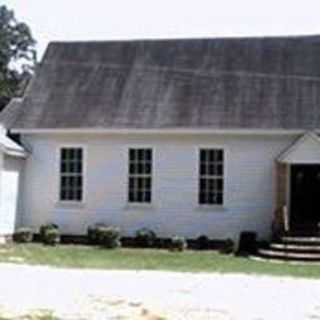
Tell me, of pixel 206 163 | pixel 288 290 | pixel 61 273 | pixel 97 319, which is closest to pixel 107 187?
pixel 206 163

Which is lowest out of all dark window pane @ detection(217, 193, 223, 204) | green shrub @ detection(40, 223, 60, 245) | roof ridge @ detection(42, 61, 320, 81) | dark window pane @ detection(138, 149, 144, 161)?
green shrub @ detection(40, 223, 60, 245)

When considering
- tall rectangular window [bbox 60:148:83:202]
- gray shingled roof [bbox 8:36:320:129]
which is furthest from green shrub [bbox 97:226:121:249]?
gray shingled roof [bbox 8:36:320:129]

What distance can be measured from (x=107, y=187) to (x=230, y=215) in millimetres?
4275

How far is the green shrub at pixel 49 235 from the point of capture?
30406 millimetres

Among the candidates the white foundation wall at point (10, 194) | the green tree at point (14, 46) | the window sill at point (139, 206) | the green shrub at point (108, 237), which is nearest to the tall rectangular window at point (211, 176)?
the window sill at point (139, 206)

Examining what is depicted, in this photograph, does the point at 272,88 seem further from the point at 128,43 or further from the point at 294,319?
the point at 294,319

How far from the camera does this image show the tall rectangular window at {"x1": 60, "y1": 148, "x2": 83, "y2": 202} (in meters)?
31.6

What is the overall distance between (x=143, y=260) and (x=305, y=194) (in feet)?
23.7

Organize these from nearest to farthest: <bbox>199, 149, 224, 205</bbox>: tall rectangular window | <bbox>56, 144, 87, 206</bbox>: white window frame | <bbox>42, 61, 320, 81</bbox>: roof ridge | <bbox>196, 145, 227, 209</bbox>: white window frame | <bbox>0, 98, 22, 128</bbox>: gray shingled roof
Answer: <bbox>196, 145, 227, 209</bbox>: white window frame → <bbox>199, 149, 224, 205</bbox>: tall rectangular window → <bbox>56, 144, 87, 206</bbox>: white window frame → <bbox>42, 61, 320, 81</bbox>: roof ridge → <bbox>0, 98, 22, 128</bbox>: gray shingled roof

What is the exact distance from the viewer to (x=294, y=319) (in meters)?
14.1

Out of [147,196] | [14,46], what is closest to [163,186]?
[147,196]

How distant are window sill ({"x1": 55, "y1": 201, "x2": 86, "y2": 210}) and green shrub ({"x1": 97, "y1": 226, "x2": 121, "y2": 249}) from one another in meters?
1.59

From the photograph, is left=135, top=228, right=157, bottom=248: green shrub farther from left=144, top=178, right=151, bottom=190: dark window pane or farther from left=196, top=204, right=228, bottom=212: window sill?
left=196, top=204, right=228, bottom=212: window sill

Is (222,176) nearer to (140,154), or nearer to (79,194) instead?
(140,154)
